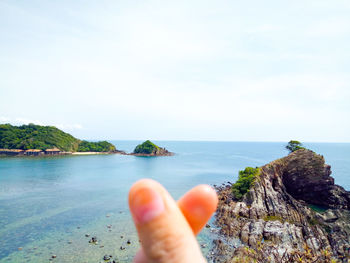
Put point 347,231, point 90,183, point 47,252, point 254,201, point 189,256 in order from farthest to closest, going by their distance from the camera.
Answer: point 90,183, point 254,201, point 347,231, point 47,252, point 189,256

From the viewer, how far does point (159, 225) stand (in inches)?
54.7

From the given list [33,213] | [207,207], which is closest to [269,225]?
[207,207]

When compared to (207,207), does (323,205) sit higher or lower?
lower

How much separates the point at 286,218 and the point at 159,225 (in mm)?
29855

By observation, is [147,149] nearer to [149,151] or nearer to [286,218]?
[149,151]

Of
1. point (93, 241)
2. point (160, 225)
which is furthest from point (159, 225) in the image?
point (93, 241)

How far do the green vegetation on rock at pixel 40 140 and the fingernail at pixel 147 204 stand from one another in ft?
365

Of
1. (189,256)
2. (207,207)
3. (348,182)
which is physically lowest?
(348,182)

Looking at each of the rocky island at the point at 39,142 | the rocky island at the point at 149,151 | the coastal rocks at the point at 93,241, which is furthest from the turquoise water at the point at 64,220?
the rocky island at the point at 149,151

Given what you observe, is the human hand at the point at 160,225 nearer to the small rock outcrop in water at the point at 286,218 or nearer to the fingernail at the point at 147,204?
the fingernail at the point at 147,204

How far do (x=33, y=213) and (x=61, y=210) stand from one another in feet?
11.0

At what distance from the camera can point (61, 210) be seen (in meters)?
30.6

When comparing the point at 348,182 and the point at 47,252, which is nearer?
the point at 47,252

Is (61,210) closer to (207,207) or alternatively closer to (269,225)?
(269,225)
